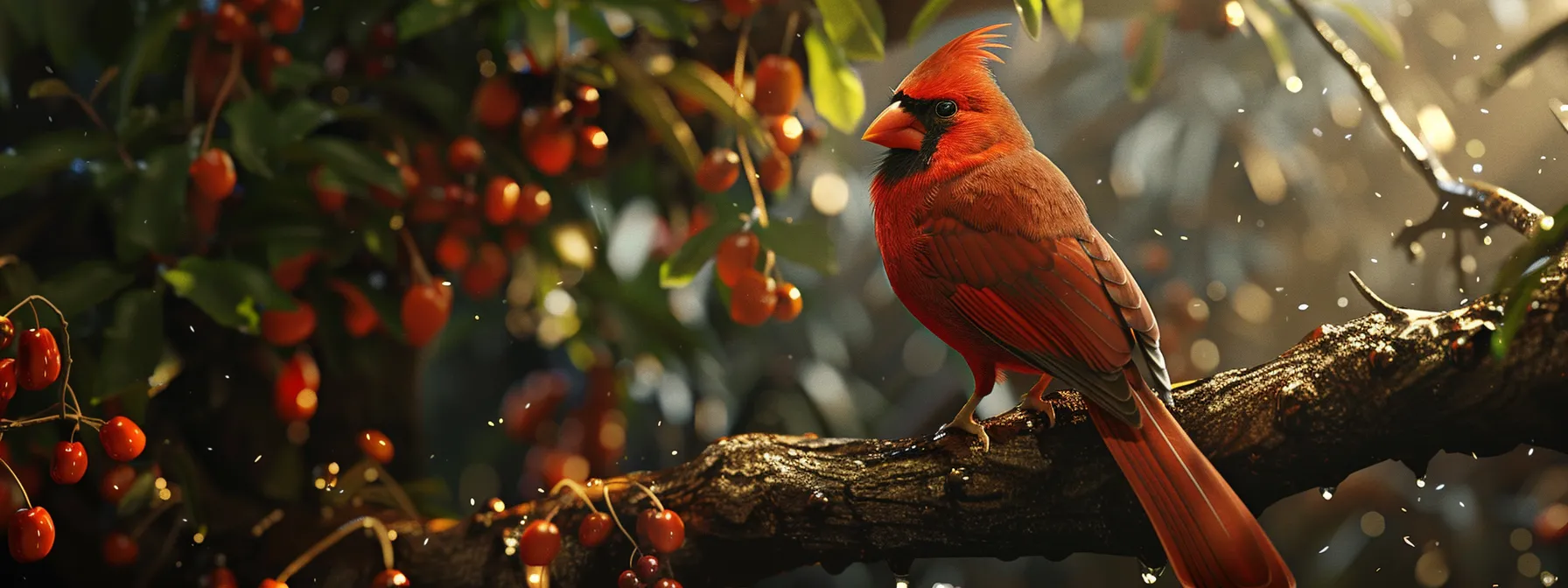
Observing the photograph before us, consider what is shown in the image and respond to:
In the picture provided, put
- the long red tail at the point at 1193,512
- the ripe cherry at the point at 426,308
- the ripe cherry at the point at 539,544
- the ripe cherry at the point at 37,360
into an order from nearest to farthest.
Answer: the long red tail at the point at 1193,512 → the ripe cherry at the point at 37,360 → the ripe cherry at the point at 539,544 → the ripe cherry at the point at 426,308

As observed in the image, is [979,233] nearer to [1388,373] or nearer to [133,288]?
[1388,373]

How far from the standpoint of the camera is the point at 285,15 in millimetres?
1248

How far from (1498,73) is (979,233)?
60cm

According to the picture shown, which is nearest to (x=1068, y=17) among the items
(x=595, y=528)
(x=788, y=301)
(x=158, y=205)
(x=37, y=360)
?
(x=788, y=301)

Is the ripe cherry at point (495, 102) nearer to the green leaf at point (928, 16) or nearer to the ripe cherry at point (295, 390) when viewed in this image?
the ripe cherry at point (295, 390)

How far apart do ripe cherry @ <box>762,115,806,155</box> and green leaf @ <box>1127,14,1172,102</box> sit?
0.38 m

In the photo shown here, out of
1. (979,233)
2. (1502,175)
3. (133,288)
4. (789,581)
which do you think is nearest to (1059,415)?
(979,233)

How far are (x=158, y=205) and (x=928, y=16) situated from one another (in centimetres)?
Answer: 87

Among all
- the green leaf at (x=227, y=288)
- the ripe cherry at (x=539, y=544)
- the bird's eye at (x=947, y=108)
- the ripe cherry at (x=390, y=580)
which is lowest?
the ripe cherry at (x=390, y=580)

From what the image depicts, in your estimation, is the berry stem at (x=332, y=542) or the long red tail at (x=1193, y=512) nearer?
the long red tail at (x=1193, y=512)

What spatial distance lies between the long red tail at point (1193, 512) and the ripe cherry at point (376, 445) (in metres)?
0.88

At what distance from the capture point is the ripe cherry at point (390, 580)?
121 centimetres

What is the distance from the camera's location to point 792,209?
128 centimetres

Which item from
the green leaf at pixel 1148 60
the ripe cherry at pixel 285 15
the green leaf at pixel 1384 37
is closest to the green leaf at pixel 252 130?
the ripe cherry at pixel 285 15
